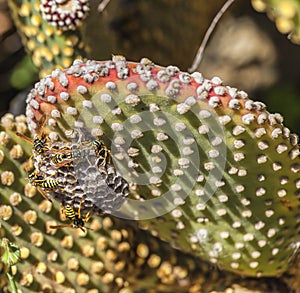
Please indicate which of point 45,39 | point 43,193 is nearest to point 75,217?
point 43,193

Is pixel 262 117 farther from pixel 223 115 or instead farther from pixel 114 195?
pixel 114 195

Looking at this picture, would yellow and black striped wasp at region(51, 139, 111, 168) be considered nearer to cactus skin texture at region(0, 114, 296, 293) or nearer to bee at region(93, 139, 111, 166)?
bee at region(93, 139, 111, 166)

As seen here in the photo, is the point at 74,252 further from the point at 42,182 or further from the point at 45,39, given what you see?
the point at 45,39

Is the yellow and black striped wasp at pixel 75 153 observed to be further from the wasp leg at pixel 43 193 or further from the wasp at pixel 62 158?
the wasp leg at pixel 43 193

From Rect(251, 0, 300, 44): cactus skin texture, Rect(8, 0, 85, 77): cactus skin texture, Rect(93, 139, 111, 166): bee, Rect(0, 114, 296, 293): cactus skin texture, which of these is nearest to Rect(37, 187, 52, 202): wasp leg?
Rect(0, 114, 296, 293): cactus skin texture

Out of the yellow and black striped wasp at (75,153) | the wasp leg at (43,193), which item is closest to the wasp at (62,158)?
the yellow and black striped wasp at (75,153)

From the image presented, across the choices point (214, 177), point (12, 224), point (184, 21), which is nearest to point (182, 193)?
point (214, 177)
